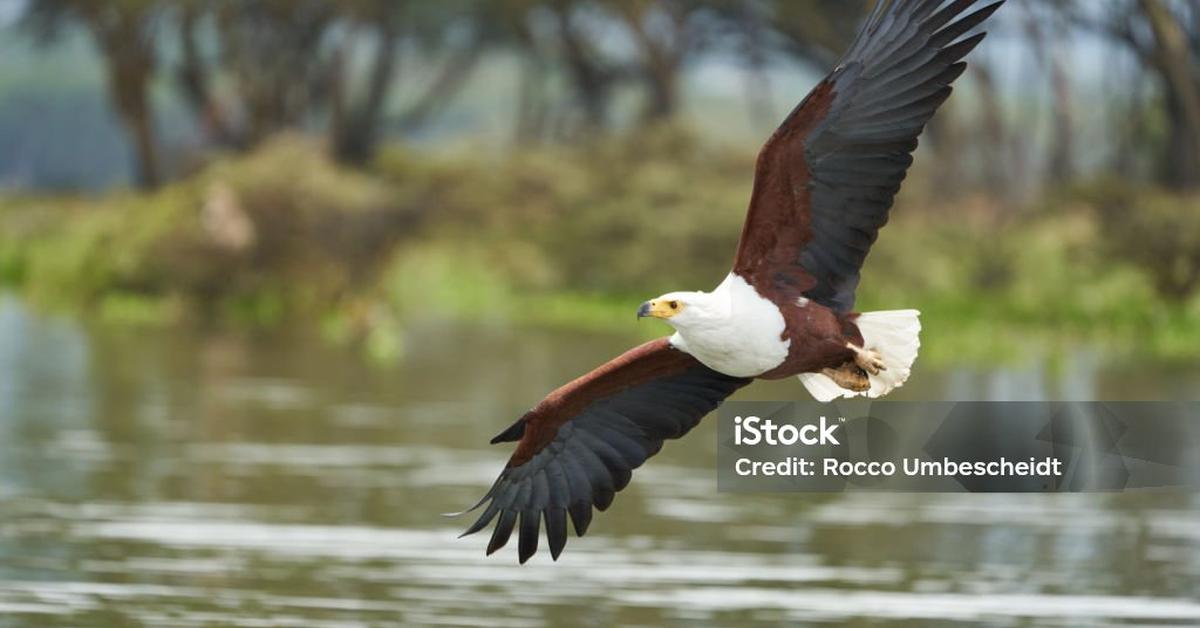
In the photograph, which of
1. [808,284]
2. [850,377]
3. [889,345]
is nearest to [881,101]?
[808,284]

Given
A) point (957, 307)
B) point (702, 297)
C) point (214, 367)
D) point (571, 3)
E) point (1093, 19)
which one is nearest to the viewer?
point (702, 297)

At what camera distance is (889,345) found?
27.7 feet

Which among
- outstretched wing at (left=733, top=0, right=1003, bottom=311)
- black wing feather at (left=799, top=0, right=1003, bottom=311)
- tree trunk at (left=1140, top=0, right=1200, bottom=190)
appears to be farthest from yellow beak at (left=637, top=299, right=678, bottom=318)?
tree trunk at (left=1140, top=0, right=1200, bottom=190)

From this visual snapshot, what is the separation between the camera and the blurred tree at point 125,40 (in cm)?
4078

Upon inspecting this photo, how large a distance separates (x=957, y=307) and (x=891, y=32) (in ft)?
67.8

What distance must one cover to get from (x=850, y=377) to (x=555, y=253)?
26936 mm

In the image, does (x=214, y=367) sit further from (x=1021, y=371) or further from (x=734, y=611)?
(x=734, y=611)

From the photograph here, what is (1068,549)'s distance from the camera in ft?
40.4

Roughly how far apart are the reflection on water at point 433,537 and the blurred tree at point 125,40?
2196 cm

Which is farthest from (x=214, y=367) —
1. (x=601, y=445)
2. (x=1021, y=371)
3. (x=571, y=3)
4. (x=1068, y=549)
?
(x=571, y=3)

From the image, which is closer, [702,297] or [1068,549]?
[702,297]

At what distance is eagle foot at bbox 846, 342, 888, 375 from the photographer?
8.41 m

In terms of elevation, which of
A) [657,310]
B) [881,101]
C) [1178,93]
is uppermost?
[1178,93]

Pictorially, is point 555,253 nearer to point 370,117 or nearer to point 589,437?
point 370,117
